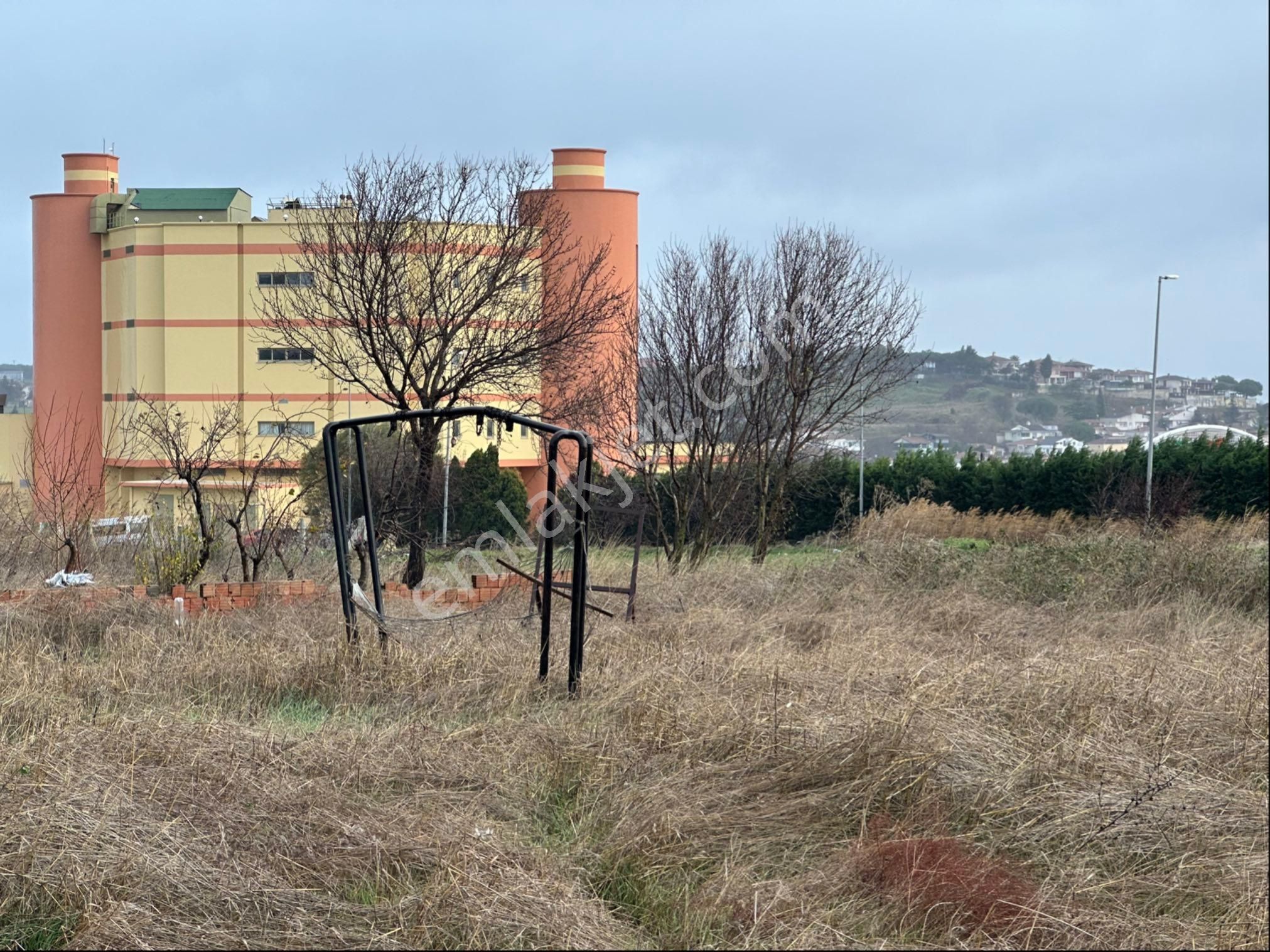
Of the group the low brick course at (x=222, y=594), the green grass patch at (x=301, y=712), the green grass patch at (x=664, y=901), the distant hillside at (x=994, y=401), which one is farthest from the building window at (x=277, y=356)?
the green grass patch at (x=664, y=901)

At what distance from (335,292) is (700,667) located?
10368 mm

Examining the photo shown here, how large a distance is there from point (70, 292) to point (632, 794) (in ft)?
148

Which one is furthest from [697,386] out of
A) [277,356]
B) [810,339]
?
[277,356]

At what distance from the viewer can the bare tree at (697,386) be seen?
56.2 ft

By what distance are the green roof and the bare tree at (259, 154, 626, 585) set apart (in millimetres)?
31014

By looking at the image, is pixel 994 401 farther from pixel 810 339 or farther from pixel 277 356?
pixel 277 356

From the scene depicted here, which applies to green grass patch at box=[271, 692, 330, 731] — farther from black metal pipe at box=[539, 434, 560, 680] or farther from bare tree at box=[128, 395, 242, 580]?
bare tree at box=[128, 395, 242, 580]

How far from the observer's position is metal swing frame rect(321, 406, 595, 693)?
716 cm

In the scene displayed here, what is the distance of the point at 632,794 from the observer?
504 cm

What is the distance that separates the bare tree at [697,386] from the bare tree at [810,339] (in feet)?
0.86

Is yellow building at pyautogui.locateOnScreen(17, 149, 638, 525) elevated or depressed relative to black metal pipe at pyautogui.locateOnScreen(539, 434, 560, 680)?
elevated

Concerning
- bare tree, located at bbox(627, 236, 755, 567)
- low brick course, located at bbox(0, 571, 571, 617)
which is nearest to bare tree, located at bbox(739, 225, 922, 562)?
bare tree, located at bbox(627, 236, 755, 567)

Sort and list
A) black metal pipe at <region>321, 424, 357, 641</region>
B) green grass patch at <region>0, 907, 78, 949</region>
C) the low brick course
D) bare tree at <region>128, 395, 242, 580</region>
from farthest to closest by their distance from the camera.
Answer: bare tree at <region>128, 395, 242, 580</region> → the low brick course → black metal pipe at <region>321, 424, 357, 641</region> → green grass patch at <region>0, 907, 78, 949</region>

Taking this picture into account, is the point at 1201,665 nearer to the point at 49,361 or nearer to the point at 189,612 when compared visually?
the point at 189,612
